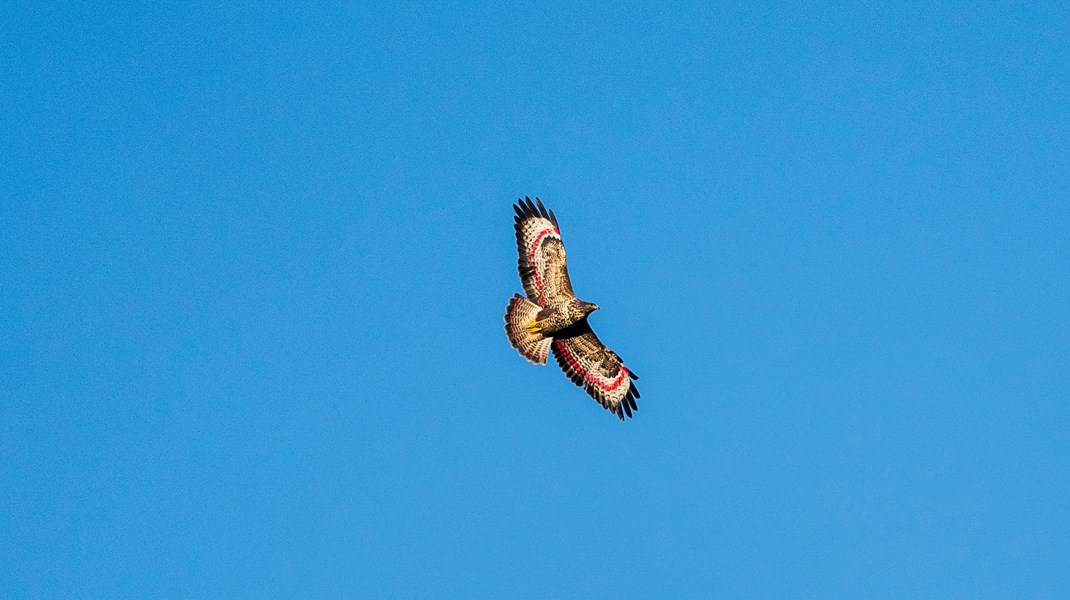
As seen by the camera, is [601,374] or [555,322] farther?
[601,374]

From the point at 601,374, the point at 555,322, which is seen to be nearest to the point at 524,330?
the point at 555,322

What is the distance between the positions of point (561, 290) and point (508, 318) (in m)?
1.05

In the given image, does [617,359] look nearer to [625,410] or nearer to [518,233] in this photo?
[625,410]

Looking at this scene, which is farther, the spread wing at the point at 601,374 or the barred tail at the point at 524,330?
the spread wing at the point at 601,374

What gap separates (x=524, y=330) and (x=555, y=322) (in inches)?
24.4

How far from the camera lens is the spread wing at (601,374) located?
26.6m

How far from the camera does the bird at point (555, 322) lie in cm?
2550

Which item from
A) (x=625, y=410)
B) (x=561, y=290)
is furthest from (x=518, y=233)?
(x=625, y=410)

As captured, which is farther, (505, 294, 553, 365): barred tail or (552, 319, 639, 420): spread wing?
(552, 319, 639, 420): spread wing

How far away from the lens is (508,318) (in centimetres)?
2567

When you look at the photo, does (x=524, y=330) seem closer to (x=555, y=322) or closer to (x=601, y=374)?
(x=555, y=322)

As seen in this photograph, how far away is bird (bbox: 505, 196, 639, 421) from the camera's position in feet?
83.7

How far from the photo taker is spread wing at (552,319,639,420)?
87.4 feet

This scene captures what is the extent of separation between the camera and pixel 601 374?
26922mm
